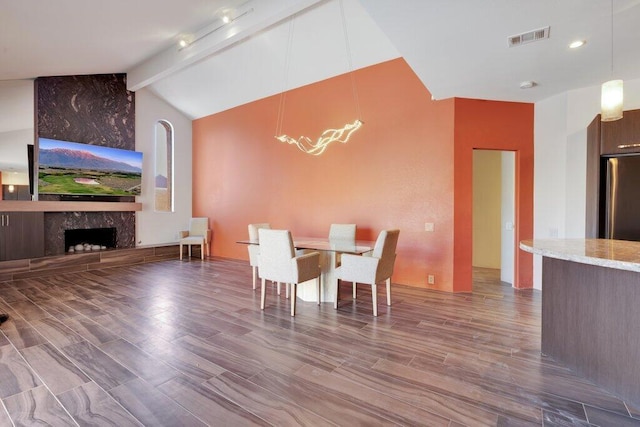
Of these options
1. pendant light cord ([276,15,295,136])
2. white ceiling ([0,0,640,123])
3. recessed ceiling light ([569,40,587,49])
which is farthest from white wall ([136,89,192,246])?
recessed ceiling light ([569,40,587,49])

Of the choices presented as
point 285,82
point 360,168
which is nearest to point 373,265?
point 360,168

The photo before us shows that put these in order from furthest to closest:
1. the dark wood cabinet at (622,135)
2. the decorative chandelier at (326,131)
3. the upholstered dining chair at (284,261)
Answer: the decorative chandelier at (326,131)
the upholstered dining chair at (284,261)
the dark wood cabinet at (622,135)

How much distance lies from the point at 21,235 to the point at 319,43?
587cm

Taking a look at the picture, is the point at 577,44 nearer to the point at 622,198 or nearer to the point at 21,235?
the point at 622,198

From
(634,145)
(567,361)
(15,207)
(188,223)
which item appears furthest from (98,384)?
(188,223)

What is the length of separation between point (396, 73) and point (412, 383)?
4.20 metres

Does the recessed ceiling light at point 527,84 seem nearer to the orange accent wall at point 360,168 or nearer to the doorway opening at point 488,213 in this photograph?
the orange accent wall at point 360,168

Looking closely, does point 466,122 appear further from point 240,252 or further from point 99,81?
point 99,81

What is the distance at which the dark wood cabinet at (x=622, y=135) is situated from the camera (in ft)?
10.3

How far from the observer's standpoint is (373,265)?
11.0 ft

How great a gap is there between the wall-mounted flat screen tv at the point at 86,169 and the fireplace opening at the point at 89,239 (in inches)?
32.2

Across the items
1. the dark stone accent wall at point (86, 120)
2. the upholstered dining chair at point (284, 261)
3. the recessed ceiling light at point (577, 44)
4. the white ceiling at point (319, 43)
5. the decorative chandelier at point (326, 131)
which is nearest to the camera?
the white ceiling at point (319, 43)

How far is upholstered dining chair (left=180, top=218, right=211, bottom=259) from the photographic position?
673 centimetres

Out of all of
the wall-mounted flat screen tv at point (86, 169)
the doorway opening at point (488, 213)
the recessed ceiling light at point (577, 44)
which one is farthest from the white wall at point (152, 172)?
the recessed ceiling light at point (577, 44)
